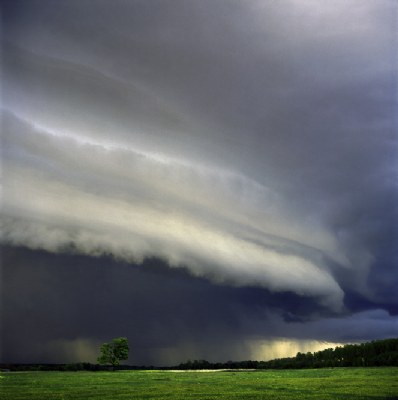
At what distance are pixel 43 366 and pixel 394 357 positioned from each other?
12944cm

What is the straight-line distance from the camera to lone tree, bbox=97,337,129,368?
143750mm

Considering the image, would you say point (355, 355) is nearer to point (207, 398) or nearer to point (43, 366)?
point (43, 366)

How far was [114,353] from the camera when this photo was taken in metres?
145

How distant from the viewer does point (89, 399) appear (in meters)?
37.9

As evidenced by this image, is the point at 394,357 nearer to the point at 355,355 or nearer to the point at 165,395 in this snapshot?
the point at 355,355

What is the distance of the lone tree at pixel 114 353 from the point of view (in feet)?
472

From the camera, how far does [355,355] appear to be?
199 m

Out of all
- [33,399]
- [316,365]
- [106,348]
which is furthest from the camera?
[316,365]

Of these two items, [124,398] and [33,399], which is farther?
[124,398]

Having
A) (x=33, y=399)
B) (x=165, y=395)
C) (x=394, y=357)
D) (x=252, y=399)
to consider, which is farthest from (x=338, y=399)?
(x=394, y=357)

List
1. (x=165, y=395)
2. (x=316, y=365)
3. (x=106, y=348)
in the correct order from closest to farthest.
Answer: (x=165, y=395) < (x=106, y=348) < (x=316, y=365)

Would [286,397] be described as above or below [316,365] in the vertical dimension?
above

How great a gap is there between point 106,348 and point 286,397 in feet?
381

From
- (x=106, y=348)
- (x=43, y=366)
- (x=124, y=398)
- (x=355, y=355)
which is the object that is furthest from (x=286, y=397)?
(x=355, y=355)
